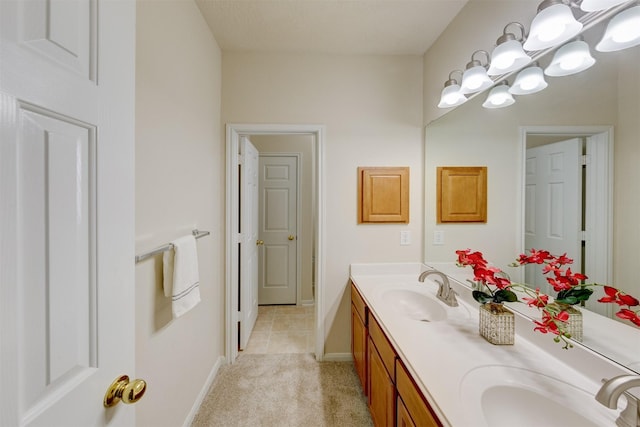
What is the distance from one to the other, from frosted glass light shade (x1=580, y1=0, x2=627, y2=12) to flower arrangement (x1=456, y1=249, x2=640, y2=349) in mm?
858

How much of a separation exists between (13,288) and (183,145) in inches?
47.6

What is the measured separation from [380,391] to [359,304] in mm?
561

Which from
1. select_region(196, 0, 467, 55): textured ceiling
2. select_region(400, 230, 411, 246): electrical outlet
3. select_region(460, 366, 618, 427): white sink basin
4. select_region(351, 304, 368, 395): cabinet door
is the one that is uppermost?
select_region(196, 0, 467, 55): textured ceiling

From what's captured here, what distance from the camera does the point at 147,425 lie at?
3.67 ft

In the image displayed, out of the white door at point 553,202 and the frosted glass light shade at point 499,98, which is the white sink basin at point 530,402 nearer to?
the white door at point 553,202

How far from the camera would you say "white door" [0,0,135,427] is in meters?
0.38

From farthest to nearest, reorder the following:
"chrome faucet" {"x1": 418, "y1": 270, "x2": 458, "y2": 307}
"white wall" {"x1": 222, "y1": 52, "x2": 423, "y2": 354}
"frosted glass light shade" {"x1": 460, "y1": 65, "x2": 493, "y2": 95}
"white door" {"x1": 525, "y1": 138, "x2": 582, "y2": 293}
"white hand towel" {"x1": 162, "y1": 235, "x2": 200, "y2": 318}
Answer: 1. "white wall" {"x1": 222, "y1": 52, "x2": 423, "y2": 354}
2. "chrome faucet" {"x1": 418, "y1": 270, "x2": 458, "y2": 307}
3. "frosted glass light shade" {"x1": 460, "y1": 65, "x2": 493, "y2": 95}
4. "white hand towel" {"x1": 162, "y1": 235, "x2": 200, "y2": 318}
5. "white door" {"x1": 525, "y1": 138, "x2": 582, "y2": 293}

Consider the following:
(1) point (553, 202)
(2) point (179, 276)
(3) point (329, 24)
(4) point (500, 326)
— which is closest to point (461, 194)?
(1) point (553, 202)

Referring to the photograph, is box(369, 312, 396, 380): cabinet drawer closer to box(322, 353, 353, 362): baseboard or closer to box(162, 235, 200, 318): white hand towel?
box(322, 353, 353, 362): baseboard

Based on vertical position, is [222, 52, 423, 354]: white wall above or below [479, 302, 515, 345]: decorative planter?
above

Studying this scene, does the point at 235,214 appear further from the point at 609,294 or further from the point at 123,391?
the point at 609,294

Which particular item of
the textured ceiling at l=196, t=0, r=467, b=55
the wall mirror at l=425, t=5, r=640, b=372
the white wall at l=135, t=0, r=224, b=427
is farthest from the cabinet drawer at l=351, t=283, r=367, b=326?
the textured ceiling at l=196, t=0, r=467, b=55

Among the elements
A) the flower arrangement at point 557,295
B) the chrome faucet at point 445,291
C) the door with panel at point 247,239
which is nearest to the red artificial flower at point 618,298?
the flower arrangement at point 557,295

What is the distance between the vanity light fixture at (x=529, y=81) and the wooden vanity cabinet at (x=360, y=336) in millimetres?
1405
